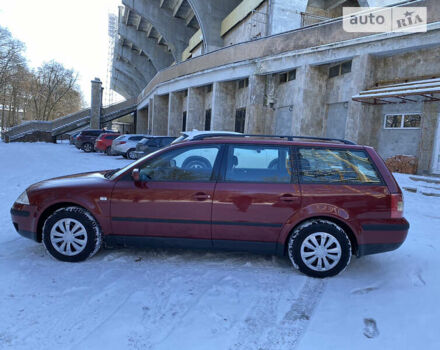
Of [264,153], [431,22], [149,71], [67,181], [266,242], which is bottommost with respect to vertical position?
[266,242]

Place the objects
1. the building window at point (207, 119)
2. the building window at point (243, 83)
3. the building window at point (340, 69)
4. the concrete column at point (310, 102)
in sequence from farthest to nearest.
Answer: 1. the building window at point (207, 119)
2. the building window at point (243, 83)
3. the concrete column at point (310, 102)
4. the building window at point (340, 69)

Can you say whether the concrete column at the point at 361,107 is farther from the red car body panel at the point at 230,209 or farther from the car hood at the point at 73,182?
the car hood at the point at 73,182

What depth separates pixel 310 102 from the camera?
1669 cm

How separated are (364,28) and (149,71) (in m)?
53.1

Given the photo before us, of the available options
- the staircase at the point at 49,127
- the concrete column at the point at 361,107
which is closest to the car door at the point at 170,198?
the concrete column at the point at 361,107

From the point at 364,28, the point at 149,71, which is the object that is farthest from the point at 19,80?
the point at 364,28

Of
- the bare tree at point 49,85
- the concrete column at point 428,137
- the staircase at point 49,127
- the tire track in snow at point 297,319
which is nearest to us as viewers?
the tire track in snow at point 297,319

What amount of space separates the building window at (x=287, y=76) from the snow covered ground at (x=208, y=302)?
15315 mm

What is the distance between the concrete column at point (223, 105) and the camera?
22.8m

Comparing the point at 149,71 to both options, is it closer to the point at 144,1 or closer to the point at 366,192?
the point at 144,1

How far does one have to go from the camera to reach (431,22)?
11.7 m

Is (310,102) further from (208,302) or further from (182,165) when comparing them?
(208,302)

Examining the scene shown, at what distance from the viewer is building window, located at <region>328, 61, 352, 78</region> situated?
15406mm

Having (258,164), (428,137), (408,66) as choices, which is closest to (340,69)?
(408,66)
